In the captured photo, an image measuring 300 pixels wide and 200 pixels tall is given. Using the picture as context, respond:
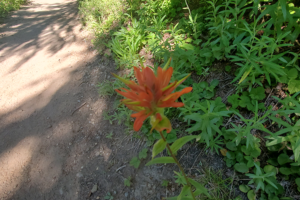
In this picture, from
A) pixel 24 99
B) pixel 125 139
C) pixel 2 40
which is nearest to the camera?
pixel 125 139

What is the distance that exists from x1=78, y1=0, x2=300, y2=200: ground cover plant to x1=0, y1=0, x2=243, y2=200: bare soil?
22 centimetres

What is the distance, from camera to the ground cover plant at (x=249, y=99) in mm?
1379

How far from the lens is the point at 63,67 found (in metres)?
3.69

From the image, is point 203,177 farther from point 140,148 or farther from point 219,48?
point 219,48

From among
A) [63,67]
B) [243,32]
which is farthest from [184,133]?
[63,67]

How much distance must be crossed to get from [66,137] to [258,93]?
2569 mm

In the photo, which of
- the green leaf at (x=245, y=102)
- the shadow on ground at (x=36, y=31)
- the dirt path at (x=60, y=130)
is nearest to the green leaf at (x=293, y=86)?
the green leaf at (x=245, y=102)

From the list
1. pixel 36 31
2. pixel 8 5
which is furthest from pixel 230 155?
pixel 8 5

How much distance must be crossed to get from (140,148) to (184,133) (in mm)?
571

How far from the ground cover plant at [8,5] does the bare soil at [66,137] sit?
3362 millimetres

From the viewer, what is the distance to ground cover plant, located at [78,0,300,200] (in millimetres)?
1379

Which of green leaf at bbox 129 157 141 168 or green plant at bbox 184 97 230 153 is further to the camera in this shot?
green leaf at bbox 129 157 141 168

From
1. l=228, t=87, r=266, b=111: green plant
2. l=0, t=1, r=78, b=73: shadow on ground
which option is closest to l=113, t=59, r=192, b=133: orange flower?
l=228, t=87, r=266, b=111: green plant

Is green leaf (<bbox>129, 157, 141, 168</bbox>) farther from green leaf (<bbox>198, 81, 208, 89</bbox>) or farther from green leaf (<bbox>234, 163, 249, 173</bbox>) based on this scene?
green leaf (<bbox>198, 81, 208, 89</bbox>)
